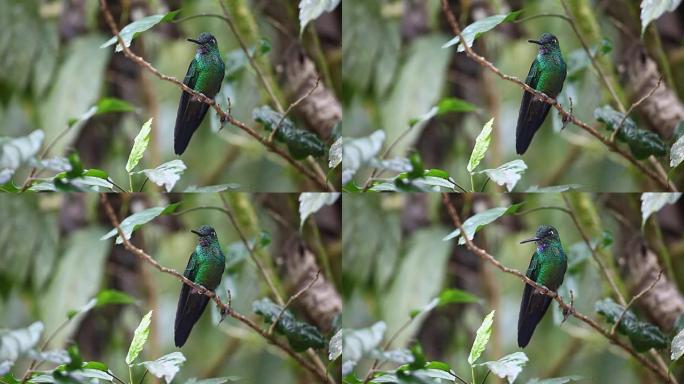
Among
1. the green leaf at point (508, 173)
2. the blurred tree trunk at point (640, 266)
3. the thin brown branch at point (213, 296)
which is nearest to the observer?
the thin brown branch at point (213, 296)

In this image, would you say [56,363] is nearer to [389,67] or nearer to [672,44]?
[389,67]

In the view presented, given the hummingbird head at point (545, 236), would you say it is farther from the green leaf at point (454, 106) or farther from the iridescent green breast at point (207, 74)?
the iridescent green breast at point (207, 74)

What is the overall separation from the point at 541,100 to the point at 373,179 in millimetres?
540

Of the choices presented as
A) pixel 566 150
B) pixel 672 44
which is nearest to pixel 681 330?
pixel 566 150

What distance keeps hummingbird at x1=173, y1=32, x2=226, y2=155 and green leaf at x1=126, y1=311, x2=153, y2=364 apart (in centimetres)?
50

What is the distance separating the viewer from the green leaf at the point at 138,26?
119 inches

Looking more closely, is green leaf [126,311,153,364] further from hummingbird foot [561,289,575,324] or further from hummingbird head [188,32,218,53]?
hummingbird foot [561,289,575,324]

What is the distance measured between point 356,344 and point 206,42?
38.5 inches

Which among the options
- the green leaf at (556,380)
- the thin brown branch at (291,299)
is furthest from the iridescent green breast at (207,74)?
the green leaf at (556,380)

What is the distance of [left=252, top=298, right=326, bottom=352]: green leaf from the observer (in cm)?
308

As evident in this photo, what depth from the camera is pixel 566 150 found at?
3.11 meters

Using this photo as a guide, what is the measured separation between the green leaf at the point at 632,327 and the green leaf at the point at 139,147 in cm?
140

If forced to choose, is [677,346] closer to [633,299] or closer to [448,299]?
[633,299]

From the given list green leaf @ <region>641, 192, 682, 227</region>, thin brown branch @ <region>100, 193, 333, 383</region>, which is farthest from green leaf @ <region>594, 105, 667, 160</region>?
thin brown branch @ <region>100, 193, 333, 383</region>
